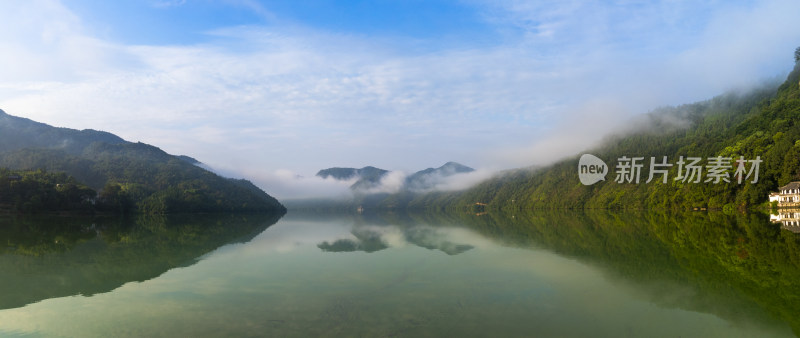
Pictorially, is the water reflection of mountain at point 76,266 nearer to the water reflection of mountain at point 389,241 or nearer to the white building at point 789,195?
the water reflection of mountain at point 389,241

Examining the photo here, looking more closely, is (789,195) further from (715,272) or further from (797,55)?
(797,55)

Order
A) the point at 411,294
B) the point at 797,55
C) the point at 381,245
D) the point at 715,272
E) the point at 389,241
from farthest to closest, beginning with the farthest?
the point at 797,55, the point at 389,241, the point at 381,245, the point at 715,272, the point at 411,294

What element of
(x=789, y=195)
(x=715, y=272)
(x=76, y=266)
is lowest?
(x=76, y=266)

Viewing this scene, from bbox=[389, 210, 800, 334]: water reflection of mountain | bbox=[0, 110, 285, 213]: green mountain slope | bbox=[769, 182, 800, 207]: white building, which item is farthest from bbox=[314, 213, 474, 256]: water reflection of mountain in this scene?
bbox=[0, 110, 285, 213]: green mountain slope

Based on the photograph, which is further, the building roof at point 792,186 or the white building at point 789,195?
the building roof at point 792,186

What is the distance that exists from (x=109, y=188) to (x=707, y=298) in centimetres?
11531

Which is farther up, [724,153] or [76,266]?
[724,153]

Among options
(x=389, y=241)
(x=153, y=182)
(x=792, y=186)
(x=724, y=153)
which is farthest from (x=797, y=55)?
(x=153, y=182)

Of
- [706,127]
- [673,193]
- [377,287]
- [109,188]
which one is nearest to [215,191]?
[109,188]

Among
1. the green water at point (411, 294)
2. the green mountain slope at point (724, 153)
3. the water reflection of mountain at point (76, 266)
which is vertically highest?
the green mountain slope at point (724, 153)

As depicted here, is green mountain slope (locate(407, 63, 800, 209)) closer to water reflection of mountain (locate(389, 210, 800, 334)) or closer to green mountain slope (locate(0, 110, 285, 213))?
water reflection of mountain (locate(389, 210, 800, 334))

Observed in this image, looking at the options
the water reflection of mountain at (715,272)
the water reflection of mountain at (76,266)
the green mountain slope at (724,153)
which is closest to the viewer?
the water reflection of mountain at (715,272)

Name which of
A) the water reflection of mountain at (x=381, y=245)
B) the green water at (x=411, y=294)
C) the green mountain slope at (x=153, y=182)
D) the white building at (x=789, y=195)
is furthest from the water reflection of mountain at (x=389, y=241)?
the green mountain slope at (x=153, y=182)

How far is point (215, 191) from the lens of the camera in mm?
161000
